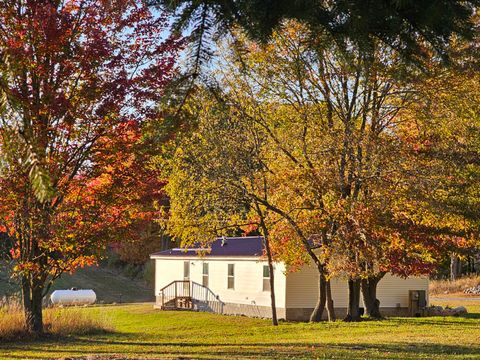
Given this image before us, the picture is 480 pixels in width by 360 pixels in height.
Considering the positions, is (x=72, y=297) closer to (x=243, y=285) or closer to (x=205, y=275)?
(x=205, y=275)

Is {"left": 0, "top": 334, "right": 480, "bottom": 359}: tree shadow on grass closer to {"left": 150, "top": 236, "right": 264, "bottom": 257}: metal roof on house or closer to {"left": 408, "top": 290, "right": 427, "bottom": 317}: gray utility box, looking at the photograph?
{"left": 150, "top": 236, "right": 264, "bottom": 257}: metal roof on house

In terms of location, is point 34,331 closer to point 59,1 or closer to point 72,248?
point 72,248

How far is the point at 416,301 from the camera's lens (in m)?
31.4

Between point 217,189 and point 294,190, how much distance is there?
→ 3.29 meters

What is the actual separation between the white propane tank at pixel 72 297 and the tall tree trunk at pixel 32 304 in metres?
20.2

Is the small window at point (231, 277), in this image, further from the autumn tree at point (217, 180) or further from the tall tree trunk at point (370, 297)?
the tall tree trunk at point (370, 297)

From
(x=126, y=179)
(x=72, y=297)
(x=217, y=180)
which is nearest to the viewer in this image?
(x=126, y=179)

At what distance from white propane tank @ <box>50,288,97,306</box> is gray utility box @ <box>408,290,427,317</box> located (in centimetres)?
1742

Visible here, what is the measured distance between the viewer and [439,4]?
4.08 metres

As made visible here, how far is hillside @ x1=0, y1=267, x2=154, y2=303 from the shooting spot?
4389 cm

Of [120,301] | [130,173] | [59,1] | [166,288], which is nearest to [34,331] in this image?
[130,173]

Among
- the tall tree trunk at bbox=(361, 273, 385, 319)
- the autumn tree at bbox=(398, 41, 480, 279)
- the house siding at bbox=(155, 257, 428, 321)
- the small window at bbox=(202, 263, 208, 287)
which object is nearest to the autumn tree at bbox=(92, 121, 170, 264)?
the autumn tree at bbox=(398, 41, 480, 279)

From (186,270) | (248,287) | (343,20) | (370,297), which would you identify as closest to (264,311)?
(248,287)

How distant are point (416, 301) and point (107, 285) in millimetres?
23972
